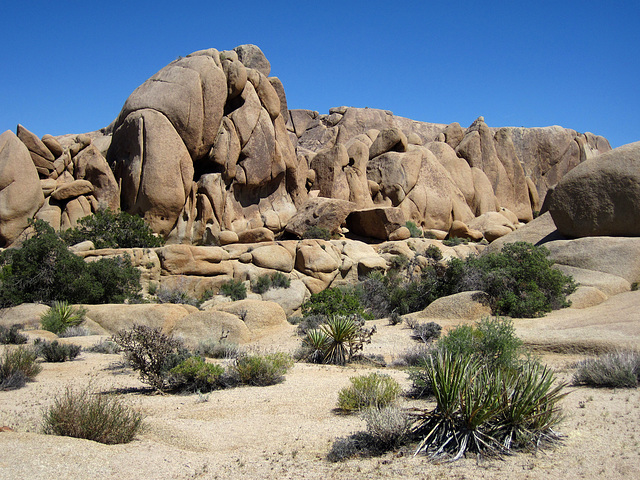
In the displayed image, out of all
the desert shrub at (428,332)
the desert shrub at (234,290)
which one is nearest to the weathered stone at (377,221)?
the desert shrub at (234,290)

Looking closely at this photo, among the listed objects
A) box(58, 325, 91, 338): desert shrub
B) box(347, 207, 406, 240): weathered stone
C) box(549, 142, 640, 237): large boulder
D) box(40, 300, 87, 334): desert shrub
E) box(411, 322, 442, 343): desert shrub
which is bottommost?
box(411, 322, 442, 343): desert shrub

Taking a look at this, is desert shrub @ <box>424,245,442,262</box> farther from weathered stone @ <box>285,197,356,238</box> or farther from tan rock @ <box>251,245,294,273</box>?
tan rock @ <box>251,245,294,273</box>

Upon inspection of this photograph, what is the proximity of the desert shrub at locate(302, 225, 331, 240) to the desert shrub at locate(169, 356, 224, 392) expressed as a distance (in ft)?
66.4

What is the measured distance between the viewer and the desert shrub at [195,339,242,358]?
11766 millimetres

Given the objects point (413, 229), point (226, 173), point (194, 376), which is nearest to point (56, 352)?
point (194, 376)

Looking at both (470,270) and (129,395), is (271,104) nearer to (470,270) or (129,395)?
(470,270)

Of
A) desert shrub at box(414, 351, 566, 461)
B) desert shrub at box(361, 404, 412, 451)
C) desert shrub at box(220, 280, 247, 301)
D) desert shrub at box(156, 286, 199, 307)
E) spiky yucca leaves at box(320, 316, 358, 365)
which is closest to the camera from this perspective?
desert shrub at box(414, 351, 566, 461)

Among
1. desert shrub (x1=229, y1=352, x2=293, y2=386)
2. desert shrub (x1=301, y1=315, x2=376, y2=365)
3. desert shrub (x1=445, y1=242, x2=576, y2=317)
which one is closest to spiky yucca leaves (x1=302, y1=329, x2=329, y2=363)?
desert shrub (x1=301, y1=315, x2=376, y2=365)

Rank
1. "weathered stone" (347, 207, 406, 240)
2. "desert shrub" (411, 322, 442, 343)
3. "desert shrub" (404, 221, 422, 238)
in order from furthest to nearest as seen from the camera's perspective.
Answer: "desert shrub" (404, 221, 422, 238)
"weathered stone" (347, 207, 406, 240)
"desert shrub" (411, 322, 442, 343)

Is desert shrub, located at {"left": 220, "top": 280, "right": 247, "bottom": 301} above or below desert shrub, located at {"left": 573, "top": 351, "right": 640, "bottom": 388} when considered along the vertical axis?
above

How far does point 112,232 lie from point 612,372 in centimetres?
2242

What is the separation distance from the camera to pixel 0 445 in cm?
532

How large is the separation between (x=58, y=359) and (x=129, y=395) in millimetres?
3445

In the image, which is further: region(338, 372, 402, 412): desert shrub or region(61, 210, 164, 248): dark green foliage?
region(61, 210, 164, 248): dark green foliage
